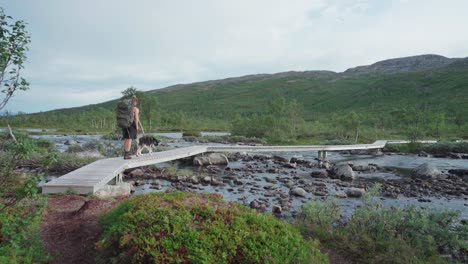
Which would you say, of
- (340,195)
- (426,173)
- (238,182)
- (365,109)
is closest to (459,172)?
(426,173)

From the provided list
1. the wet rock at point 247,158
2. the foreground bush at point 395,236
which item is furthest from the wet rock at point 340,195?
the wet rock at point 247,158

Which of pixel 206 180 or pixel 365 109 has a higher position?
pixel 365 109

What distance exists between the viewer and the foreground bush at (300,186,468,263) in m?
6.28

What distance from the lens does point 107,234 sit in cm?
518

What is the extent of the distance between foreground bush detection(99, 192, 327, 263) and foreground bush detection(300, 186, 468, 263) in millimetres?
1794

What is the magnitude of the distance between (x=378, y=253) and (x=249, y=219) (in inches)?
118

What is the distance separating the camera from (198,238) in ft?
15.4

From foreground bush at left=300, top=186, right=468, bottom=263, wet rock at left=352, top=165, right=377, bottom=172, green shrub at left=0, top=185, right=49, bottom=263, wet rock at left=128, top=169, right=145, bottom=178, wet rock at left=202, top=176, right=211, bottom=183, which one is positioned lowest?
wet rock at left=352, top=165, right=377, bottom=172

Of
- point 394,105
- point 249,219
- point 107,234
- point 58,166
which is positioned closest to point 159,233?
point 107,234

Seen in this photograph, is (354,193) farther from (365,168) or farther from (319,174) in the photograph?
(365,168)

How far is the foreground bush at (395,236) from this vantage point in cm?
628

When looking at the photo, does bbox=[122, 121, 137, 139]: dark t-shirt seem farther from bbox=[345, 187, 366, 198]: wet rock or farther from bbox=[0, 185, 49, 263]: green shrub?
bbox=[345, 187, 366, 198]: wet rock


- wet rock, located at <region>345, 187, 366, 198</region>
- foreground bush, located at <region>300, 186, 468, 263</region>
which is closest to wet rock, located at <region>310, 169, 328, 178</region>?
wet rock, located at <region>345, 187, 366, 198</region>

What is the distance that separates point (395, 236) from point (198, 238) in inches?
207
